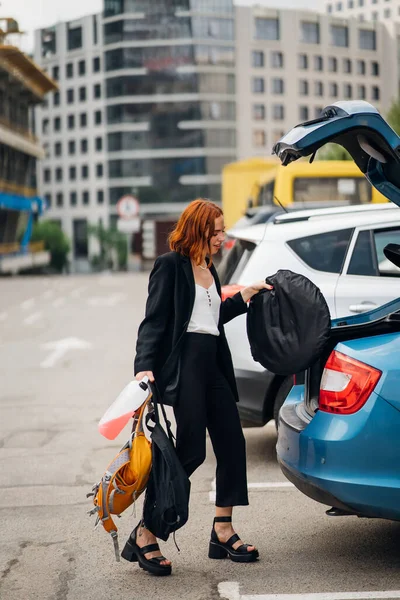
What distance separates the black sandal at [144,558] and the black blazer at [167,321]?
2.22 ft

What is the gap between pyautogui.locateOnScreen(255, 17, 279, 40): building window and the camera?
4931 inches

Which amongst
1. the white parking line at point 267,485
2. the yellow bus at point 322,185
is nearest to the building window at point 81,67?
the yellow bus at point 322,185

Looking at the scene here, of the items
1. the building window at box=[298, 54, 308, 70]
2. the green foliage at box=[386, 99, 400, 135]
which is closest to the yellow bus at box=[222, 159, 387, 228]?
the green foliage at box=[386, 99, 400, 135]

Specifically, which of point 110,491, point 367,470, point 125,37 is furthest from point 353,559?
point 125,37

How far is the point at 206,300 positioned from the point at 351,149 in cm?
96

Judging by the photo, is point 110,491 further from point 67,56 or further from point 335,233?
point 67,56

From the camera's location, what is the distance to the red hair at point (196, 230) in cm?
489

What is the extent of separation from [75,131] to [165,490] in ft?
426

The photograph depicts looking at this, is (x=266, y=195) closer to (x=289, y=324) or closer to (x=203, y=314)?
(x=203, y=314)

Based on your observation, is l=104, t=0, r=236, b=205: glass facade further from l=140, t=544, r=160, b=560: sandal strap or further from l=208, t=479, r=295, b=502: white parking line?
l=140, t=544, r=160, b=560: sandal strap

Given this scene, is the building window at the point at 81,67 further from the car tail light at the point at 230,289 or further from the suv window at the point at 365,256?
the suv window at the point at 365,256

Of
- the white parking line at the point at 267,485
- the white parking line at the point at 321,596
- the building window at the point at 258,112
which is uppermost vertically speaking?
the building window at the point at 258,112

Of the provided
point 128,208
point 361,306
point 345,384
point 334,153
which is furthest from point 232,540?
point 334,153

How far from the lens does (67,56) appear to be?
13125 cm
